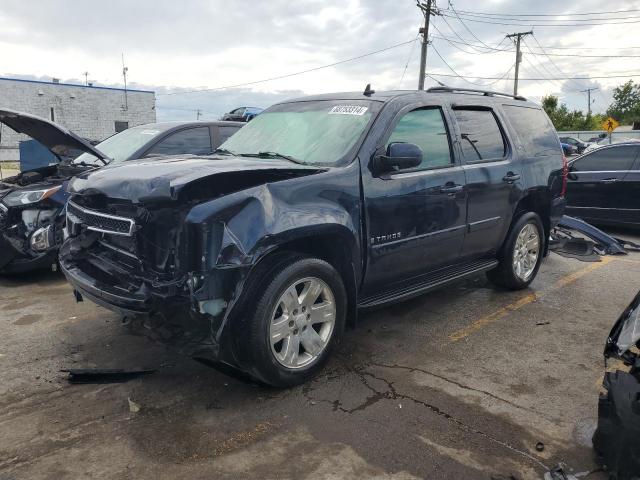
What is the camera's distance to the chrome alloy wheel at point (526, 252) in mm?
5602

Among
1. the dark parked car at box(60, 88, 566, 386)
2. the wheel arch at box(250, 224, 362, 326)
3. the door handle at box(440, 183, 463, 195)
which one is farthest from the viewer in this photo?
the door handle at box(440, 183, 463, 195)

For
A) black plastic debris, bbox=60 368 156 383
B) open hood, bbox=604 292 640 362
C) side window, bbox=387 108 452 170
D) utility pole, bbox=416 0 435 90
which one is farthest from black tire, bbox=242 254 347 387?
utility pole, bbox=416 0 435 90

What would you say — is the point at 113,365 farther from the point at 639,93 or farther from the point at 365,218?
the point at 639,93

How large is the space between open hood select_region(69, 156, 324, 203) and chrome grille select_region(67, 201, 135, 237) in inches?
5.0

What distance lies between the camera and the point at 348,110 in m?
4.24

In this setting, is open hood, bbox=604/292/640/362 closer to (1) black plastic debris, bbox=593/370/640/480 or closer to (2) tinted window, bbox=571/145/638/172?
(1) black plastic debris, bbox=593/370/640/480

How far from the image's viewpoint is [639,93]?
242 ft

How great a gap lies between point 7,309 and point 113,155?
2213mm

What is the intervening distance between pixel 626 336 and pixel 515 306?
110 inches

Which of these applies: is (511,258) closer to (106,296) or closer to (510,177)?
(510,177)

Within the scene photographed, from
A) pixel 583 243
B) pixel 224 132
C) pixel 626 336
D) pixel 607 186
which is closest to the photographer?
pixel 626 336

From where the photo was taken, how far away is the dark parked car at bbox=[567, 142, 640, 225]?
880 centimetres

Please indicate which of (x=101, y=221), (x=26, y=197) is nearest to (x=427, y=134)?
(x=101, y=221)

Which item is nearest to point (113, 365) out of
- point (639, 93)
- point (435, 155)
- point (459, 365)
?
point (459, 365)
